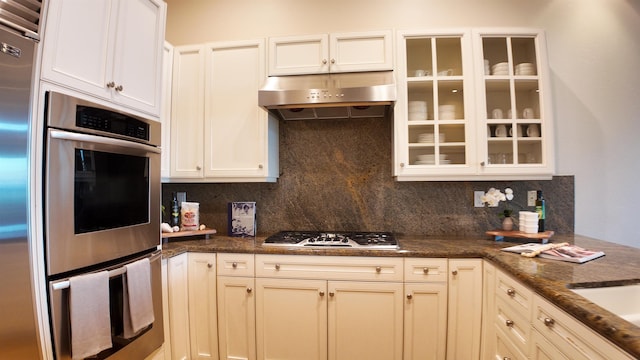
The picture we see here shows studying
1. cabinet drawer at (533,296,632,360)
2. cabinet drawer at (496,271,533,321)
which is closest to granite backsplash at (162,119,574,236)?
cabinet drawer at (496,271,533,321)

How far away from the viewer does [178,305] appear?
177 cm

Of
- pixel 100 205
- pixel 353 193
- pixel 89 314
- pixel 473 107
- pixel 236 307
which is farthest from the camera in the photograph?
pixel 353 193

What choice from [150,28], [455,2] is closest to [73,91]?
[150,28]

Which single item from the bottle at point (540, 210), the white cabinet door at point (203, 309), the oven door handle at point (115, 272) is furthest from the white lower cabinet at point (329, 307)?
the bottle at point (540, 210)

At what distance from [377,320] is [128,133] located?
1772mm

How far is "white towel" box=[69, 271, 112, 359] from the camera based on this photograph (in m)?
1.08

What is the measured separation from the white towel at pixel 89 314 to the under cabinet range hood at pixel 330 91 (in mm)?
1343

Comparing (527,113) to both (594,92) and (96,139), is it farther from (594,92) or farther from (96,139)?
(96,139)

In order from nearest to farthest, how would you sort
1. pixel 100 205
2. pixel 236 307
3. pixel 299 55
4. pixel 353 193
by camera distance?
pixel 100 205, pixel 236 307, pixel 299 55, pixel 353 193

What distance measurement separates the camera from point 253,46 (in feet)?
6.90

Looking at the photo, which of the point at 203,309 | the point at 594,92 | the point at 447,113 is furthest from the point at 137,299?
the point at 594,92

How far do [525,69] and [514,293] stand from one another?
1568mm

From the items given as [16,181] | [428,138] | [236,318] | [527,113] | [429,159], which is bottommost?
[236,318]

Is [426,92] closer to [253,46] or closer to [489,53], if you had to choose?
[489,53]
